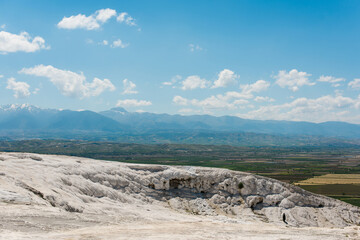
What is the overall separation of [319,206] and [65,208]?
3222 cm

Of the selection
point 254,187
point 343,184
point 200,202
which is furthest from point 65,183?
point 343,184

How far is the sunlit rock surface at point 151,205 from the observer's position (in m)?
17.9

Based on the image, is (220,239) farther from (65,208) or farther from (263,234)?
(65,208)

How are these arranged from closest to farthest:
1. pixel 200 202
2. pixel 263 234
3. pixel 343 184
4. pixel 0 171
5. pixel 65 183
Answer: pixel 263 234 → pixel 0 171 → pixel 65 183 → pixel 200 202 → pixel 343 184

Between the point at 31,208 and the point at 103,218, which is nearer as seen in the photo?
the point at 31,208

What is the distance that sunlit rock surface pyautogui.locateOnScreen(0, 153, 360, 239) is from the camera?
17.9 m

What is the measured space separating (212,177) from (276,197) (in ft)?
27.3

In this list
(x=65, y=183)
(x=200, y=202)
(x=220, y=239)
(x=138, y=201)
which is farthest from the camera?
(x=200, y=202)

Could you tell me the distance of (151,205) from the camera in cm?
3456

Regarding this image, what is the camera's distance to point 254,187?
1598 inches

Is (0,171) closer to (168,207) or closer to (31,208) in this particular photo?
(31,208)

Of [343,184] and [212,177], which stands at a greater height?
[212,177]

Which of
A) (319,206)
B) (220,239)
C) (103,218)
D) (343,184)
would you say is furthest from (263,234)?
(343,184)

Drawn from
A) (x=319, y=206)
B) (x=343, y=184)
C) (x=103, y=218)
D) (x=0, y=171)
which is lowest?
(x=343, y=184)
